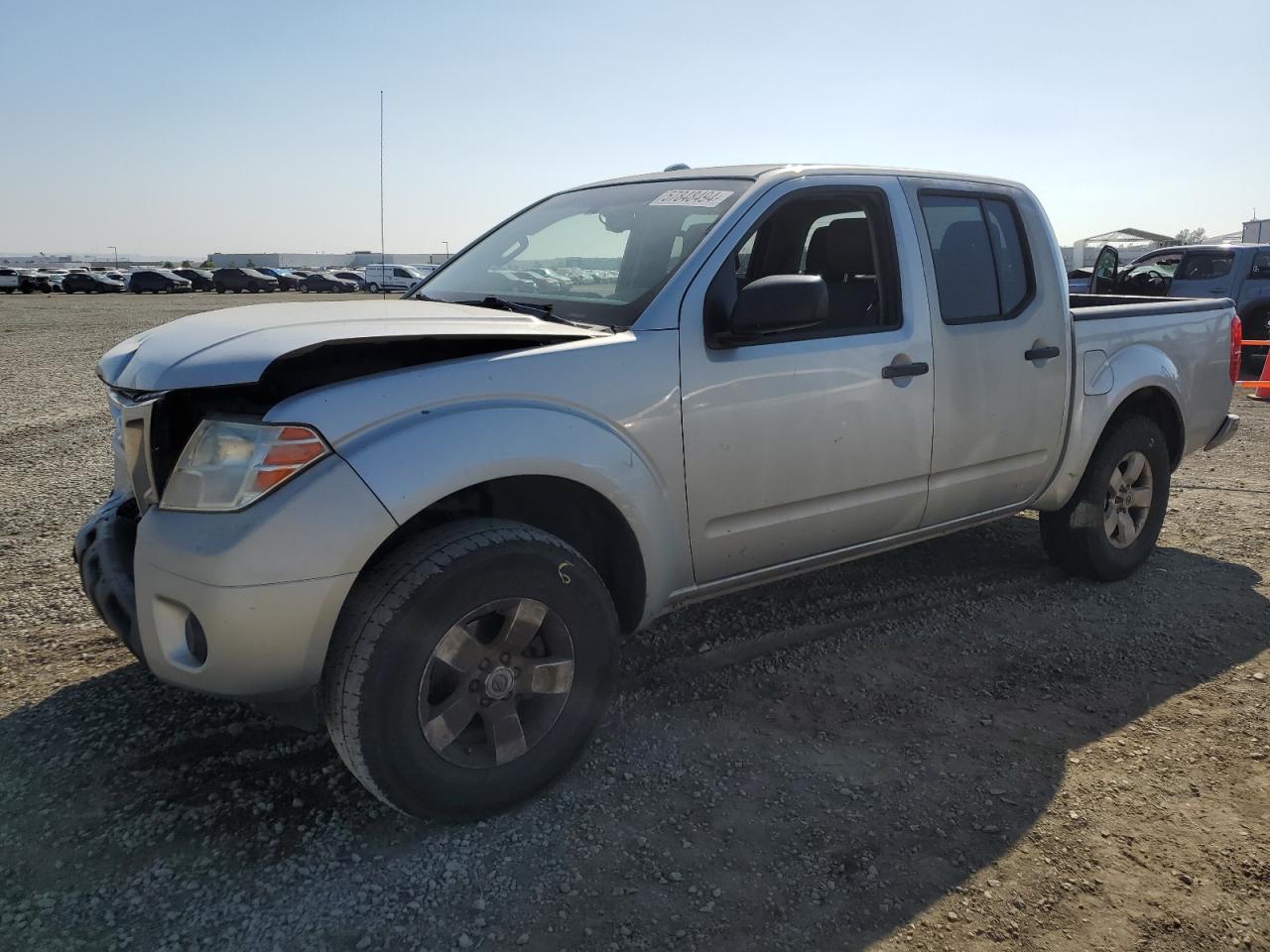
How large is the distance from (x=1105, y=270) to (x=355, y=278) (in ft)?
164

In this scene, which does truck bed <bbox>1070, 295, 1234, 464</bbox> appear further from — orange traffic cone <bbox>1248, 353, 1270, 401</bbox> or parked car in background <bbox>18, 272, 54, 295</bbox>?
parked car in background <bbox>18, 272, 54, 295</bbox>

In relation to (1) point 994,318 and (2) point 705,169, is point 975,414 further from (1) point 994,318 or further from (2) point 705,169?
(2) point 705,169

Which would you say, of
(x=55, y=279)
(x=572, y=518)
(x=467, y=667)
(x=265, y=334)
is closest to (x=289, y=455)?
(x=265, y=334)

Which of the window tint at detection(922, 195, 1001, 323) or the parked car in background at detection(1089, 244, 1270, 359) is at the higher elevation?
the parked car in background at detection(1089, 244, 1270, 359)

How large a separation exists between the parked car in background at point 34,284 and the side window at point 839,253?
1935 inches

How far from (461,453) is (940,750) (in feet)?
5.99

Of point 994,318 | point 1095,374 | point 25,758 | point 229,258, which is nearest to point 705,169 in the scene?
point 994,318

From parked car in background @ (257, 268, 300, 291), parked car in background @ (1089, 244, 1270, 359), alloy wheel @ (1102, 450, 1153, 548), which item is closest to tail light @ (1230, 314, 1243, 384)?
alloy wheel @ (1102, 450, 1153, 548)

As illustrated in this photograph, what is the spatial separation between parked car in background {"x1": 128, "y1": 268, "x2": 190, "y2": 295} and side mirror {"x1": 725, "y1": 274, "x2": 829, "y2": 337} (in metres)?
52.2

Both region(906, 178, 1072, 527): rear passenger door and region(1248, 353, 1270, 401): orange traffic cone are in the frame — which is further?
region(1248, 353, 1270, 401): orange traffic cone

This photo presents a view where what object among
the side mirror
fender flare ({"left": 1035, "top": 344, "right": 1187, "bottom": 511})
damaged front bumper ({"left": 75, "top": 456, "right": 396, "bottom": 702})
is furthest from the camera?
fender flare ({"left": 1035, "top": 344, "right": 1187, "bottom": 511})

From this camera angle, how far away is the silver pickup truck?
7.82 feet

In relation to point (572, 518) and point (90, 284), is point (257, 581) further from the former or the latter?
point (90, 284)

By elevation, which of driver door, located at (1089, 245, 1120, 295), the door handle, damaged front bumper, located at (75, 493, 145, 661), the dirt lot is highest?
driver door, located at (1089, 245, 1120, 295)
